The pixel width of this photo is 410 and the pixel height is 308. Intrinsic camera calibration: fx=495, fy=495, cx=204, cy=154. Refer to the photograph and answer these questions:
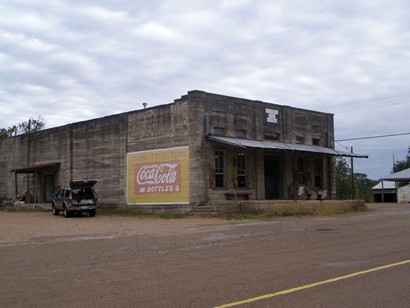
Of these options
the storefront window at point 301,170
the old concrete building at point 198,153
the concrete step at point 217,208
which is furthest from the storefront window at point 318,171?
the concrete step at point 217,208

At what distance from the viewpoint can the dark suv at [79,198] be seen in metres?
27.9

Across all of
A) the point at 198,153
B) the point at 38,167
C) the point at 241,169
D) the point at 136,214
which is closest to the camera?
the point at 198,153

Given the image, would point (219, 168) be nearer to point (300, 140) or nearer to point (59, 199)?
point (300, 140)

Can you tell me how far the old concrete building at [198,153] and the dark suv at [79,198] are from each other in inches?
133

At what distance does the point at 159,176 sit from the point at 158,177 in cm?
9

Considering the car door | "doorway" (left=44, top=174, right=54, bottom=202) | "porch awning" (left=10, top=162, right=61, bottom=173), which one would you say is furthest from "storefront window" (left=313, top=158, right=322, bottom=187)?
"doorway" (left=44, top=174, right=54, bottom=202)

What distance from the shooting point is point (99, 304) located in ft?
22.4

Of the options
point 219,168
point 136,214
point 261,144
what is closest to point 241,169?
point 219,168

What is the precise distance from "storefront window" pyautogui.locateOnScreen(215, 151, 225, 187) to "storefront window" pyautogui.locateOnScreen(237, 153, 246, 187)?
1.35 metres

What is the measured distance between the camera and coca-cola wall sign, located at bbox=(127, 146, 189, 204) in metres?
28.3

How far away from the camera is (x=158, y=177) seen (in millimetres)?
29734

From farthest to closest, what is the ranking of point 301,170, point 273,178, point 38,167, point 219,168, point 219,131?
point 38,167 < point 301,170 < point 273,178 < point 219,131 < point 219,168

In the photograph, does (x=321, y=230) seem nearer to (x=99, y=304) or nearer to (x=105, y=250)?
(x=105, y=250)

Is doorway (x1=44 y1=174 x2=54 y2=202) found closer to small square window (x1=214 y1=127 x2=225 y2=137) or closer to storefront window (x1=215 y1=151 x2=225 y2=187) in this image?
storefront window (x1=215 y1=151 x2=225 y2=187)
